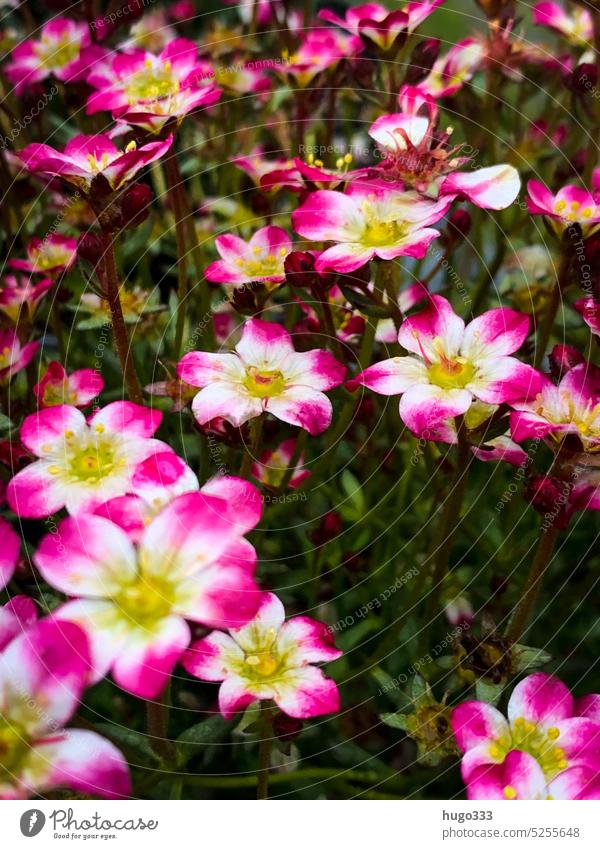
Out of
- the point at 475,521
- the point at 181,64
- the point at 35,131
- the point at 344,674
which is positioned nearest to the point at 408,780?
the point at 344,674

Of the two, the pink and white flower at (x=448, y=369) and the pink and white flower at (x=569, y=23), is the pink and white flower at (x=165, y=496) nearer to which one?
the pink and white flower at (x=448, y=369)

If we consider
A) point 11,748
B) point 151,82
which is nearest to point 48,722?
point 11,748

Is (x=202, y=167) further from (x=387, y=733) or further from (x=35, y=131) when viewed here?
(x=387, y=733)

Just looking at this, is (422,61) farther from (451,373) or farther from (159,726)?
(159,726)

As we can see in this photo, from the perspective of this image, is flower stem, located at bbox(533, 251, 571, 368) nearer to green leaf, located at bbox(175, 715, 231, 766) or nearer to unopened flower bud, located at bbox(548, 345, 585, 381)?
unopened flower bud, located at bbox(548, 345, 585, 381)

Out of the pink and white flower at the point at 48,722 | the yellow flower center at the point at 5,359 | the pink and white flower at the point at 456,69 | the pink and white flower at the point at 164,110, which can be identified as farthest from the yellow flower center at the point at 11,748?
the pink and white flower at the point at 456,69

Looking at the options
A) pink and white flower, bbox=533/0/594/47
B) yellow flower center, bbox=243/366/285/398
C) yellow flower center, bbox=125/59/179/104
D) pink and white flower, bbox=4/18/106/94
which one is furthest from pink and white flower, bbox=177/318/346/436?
pink and white flower, bbox=533/0/594/47

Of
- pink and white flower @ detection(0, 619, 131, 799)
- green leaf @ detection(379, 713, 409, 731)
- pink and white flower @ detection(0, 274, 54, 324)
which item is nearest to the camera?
pink and white flower @ detection(0, 619, 131, 799)
